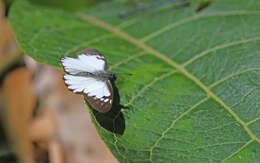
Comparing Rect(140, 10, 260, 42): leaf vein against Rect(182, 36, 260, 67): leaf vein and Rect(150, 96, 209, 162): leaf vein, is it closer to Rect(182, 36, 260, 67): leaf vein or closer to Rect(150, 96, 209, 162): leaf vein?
Rect(182, 36, 260, 67): leaf vein

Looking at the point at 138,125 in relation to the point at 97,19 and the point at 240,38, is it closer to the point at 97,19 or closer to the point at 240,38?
the point at 240,38

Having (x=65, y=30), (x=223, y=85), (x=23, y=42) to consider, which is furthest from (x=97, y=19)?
(x=223, y=85)

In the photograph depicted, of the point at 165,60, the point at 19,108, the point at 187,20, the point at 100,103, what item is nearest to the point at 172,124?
the point at 100,103

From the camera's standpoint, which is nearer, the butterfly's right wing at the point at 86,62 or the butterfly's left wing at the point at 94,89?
the butterfly's left wing at the point at 94,89

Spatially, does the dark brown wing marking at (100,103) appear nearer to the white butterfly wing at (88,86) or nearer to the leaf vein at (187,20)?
the white butterfly wing at (88,86)

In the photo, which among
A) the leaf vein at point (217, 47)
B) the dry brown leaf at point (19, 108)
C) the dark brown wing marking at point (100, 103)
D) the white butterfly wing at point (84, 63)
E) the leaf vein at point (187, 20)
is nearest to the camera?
the dark brown wing marking at point (100, 103)

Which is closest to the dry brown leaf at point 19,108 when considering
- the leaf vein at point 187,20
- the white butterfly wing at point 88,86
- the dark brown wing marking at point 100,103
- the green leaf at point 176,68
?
the green leaf at point 176,68

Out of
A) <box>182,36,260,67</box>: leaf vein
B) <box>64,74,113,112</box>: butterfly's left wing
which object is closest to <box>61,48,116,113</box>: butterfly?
<box>64,74,113,112</box>: butterfly's left wing
